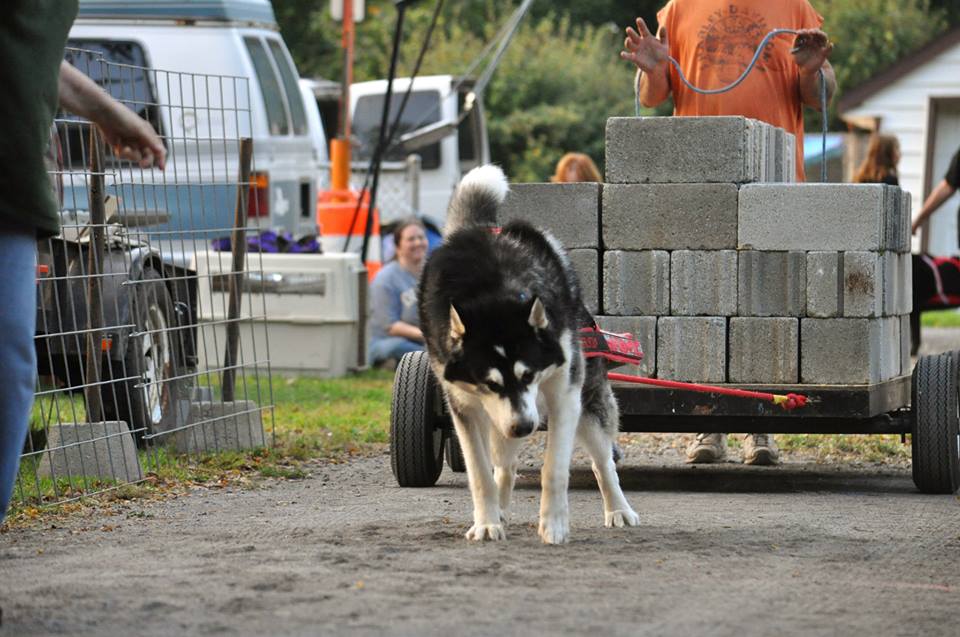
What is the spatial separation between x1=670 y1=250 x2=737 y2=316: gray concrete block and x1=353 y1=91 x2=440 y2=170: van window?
46.8 ft

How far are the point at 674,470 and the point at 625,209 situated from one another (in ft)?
5.72

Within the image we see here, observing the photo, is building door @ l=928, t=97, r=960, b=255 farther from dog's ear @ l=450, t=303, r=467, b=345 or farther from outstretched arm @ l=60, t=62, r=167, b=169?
outstretched arm @ l=60, t=62, r=167, b=169

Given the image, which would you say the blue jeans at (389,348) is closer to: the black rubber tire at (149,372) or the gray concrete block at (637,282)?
the black rubber tire at (149,372)

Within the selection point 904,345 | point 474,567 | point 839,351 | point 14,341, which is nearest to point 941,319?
point 904,345

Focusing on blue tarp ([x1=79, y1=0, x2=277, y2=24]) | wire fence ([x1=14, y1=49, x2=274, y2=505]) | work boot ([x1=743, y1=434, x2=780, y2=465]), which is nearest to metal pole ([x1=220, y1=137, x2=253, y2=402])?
wire fence ([x1=14, y1=49, x2=274, y2=505])

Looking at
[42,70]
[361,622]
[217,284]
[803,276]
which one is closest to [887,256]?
[803,276]

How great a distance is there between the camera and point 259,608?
4.38 metres

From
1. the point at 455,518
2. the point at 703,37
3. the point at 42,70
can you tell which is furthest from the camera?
the point at 703,37

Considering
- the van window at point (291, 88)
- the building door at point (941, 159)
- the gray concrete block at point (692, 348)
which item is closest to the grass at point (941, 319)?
the building door at point (941, 159)

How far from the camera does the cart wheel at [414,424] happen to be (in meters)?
7.09

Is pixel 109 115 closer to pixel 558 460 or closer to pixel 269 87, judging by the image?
pixel 558 460

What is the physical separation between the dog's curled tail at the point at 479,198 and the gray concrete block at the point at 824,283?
1.44 meters

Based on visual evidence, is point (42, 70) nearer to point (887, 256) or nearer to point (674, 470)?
point (887, 256)

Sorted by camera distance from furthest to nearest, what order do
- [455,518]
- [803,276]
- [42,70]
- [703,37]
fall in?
1. [703,37]
2. [803,276]
3. [455,518]
4. [42,70]
